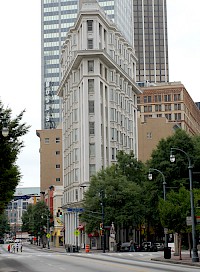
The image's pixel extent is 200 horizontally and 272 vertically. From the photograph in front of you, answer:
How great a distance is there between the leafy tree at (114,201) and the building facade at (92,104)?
44.6ft

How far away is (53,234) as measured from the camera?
132250 mm

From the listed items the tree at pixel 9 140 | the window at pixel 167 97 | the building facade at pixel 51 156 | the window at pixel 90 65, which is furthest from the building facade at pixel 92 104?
the tree at pixel 9 140

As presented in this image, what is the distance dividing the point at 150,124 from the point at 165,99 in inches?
1332

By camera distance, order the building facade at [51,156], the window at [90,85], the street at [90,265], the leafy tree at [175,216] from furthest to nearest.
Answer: the building facade at [51,156] → the window at [90,85] → the leafy tree at [175,216] → the street at [90,265]

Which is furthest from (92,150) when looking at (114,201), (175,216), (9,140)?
(9,140)

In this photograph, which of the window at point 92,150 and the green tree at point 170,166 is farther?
the window at point 92,150

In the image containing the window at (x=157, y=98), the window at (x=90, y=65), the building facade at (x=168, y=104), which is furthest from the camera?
the window at (x=157, y=98)

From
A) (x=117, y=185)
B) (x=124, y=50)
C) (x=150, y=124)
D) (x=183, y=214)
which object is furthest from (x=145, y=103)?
(x=183, y=214)

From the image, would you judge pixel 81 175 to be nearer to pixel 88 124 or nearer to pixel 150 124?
pixel 88 124

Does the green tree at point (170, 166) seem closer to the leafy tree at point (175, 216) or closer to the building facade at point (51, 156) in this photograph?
the leafy tree at point (175, 216)

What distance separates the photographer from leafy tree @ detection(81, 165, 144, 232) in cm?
7725

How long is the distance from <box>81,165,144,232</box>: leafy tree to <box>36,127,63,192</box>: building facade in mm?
74719

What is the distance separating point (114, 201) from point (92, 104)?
24.4 meters

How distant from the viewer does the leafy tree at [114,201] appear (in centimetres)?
7725
